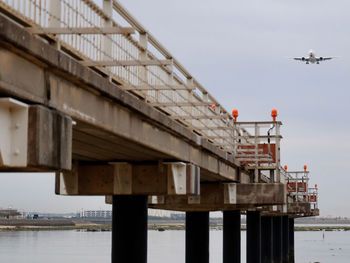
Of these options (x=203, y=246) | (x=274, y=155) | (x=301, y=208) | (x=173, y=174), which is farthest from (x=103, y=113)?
(x=301, y=208)

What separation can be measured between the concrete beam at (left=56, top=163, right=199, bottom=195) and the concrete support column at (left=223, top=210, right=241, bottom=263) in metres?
20.6

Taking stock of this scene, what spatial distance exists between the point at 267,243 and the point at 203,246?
27.8m

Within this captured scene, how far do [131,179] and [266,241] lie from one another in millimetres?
43370

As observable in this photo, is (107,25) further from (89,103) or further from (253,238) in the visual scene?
(253,238)

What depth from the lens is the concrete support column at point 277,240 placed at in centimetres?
6628

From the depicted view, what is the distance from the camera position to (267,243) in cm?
5878

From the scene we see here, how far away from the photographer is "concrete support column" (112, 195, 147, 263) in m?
17.1

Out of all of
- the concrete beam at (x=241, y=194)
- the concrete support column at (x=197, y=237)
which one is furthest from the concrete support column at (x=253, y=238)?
the concrete beam at (x=241, y=194)

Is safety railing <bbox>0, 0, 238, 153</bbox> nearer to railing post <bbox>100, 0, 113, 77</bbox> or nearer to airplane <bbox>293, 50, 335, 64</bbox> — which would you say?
railing post <bbox>100, 0, 113, 77</bbox>

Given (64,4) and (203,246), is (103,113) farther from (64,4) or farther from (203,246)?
(203,246)

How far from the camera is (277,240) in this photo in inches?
2694

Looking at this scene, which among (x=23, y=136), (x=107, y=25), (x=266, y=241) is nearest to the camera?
(x=23, y=136)

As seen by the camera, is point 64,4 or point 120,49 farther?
point 120,49

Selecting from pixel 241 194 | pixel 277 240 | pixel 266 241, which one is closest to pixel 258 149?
pixel 241 194
